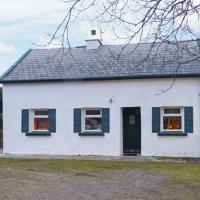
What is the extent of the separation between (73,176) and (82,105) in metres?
8.77

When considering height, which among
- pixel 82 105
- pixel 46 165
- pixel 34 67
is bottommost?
pixel 46 165

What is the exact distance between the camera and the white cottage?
73.4ft

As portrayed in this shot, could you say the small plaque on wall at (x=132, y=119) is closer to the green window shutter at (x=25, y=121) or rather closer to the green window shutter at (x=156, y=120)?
the green window shutter at (x=156, y=120)

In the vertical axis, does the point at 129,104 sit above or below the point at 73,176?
above

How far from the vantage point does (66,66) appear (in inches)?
969

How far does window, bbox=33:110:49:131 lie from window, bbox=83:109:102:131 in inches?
68.7

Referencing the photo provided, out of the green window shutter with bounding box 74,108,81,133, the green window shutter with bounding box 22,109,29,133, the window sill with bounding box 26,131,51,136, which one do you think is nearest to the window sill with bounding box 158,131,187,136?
the green window shutter with bounding box 74,108,81,133

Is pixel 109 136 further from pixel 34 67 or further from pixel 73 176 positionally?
pixel 73 176

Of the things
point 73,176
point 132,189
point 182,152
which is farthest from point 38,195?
point 182,152

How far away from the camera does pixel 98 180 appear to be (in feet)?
46.0

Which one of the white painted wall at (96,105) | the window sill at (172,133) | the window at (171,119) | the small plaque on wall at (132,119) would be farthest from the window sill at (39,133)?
the window at (171,119)

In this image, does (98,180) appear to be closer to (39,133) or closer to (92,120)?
(92,120)

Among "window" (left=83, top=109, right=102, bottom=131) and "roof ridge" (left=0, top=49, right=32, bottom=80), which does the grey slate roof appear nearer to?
"roof ridge" (left=0, top=49, right=32, bottom=80)

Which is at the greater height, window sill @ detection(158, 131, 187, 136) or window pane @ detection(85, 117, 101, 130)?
window pane @ detection(85, 117, 101, 130)
